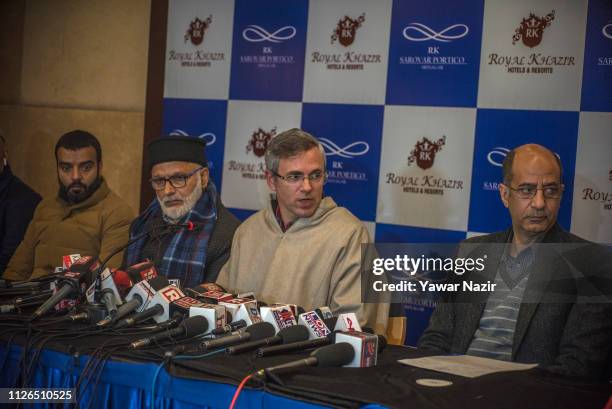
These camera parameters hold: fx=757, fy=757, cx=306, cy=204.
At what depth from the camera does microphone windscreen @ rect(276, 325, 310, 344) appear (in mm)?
2205

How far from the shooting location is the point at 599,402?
1.84 meters

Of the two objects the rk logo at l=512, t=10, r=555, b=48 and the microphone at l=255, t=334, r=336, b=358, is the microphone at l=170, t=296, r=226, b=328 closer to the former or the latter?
the microphone at l=255, t=334, r=336, b=358

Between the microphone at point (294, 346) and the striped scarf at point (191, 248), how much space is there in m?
1.36

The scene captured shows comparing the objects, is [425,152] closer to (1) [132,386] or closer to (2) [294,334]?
(2) [294,334]

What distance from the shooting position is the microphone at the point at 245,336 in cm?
212

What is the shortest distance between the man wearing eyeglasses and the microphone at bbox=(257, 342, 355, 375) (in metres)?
0.90

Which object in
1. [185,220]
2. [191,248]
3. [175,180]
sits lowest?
[191,248]

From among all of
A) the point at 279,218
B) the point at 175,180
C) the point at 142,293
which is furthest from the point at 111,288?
the point at 175,180

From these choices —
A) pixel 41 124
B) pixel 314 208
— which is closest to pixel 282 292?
pixel 314 208

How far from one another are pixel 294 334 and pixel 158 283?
60 cm

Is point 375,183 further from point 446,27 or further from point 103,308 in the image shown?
point 103,308

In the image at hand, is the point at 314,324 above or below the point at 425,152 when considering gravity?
below

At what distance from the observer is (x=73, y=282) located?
2.67 m

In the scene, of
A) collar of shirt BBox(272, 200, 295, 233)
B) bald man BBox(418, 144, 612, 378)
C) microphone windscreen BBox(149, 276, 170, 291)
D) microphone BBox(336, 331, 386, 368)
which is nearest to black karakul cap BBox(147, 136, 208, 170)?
collar of shirt BBox(272, 200, 295, 233)
